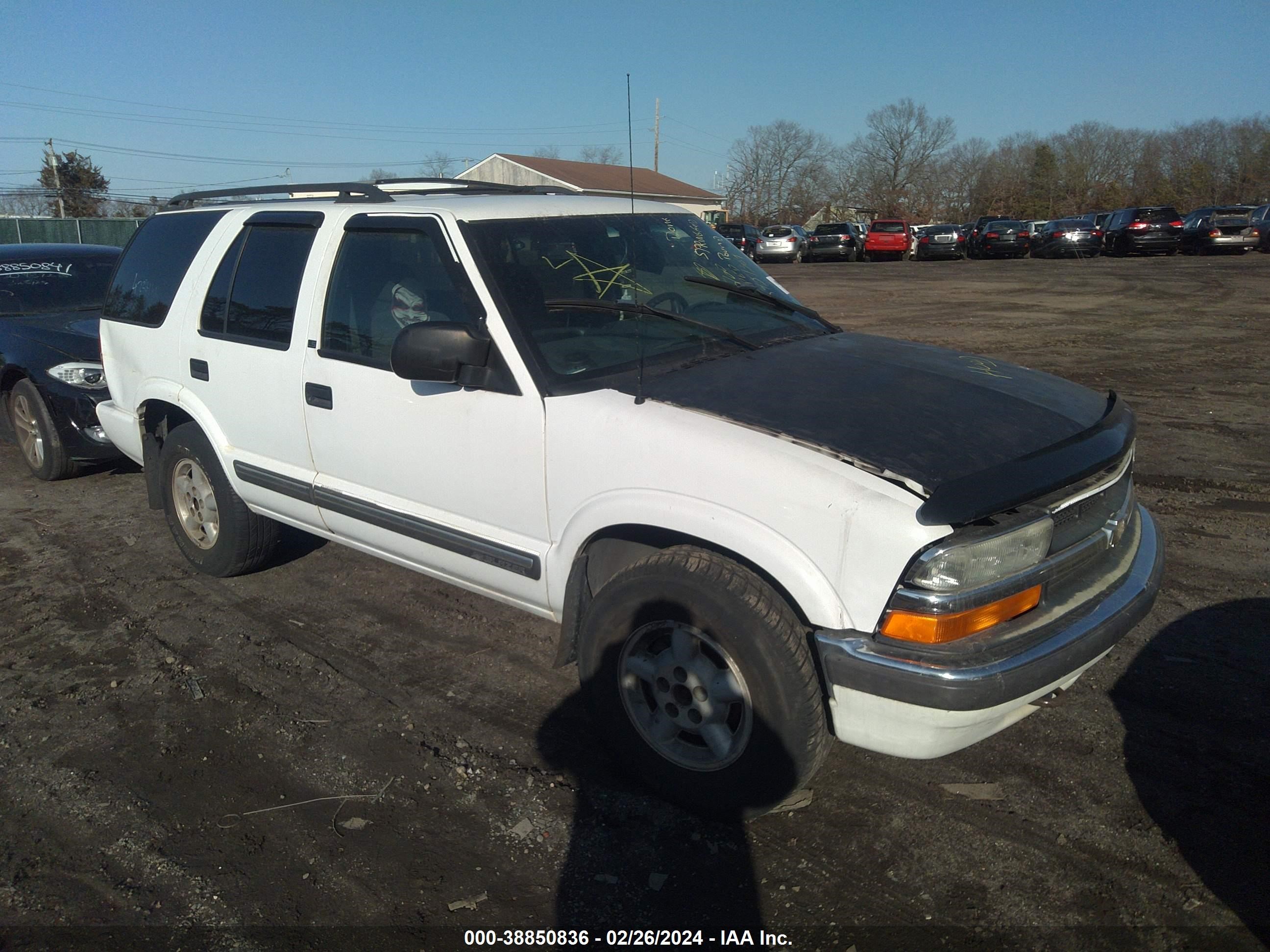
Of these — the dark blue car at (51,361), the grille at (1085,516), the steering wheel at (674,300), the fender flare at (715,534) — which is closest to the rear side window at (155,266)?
the dark blue car at (51,361)

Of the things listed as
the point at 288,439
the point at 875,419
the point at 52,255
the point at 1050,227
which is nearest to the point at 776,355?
the point at 875,419

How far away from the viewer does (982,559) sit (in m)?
2.55

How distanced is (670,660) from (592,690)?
365 mm

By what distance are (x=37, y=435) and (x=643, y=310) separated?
5.54 meters

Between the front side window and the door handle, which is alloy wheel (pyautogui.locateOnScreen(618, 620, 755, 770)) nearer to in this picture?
the front side window

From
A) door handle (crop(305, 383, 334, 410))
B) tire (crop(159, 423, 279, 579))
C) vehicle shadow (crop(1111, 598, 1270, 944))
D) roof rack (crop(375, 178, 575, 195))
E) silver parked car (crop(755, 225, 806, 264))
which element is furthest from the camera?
silver parked car (crop(755, 225, 806, 264))

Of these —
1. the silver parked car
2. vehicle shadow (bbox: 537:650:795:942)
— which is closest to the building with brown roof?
the silver parked car

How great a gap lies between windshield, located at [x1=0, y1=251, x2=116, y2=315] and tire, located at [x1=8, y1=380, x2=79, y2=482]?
2.39ft

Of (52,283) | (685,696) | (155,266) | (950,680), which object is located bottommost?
(685,696)

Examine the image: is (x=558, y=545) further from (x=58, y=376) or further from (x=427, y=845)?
(x=58, y=376)

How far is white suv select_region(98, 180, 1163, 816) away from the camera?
101 inches

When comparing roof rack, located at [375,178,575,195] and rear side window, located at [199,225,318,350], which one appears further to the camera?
roof rack, located at [375,178,575,195]

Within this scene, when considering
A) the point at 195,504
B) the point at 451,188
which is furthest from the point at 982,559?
the point at 195,504

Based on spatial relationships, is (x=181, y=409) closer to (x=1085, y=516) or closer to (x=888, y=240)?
(x=1085, y=516)
